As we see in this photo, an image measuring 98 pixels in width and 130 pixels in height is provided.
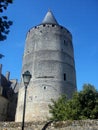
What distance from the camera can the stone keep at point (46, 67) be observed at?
1175 inches

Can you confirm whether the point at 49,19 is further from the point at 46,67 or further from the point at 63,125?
the point at 63,125

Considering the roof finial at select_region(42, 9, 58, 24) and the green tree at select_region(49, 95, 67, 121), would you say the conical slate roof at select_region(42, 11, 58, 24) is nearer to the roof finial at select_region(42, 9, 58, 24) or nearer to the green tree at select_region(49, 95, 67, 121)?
the roof finial at select_region(42, 9, 58, 24)

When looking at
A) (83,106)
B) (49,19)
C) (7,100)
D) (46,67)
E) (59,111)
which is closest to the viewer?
(83,106)

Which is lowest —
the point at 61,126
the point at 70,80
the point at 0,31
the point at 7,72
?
the point at 61,126

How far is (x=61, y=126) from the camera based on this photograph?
41.9 feet

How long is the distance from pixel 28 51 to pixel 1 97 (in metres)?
8.12

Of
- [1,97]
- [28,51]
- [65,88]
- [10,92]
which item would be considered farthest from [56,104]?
[10,92]

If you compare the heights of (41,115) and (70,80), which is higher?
(70,80)

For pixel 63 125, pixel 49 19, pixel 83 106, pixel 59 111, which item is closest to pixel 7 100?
pixel 49 19

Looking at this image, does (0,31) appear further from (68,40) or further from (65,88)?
(68,40)

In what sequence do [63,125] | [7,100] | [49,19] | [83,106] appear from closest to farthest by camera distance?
[63,125], [83,106], [49,19], [7,100]

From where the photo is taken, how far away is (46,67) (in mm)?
31531

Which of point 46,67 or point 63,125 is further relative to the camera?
point 46,67

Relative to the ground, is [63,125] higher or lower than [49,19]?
lower
